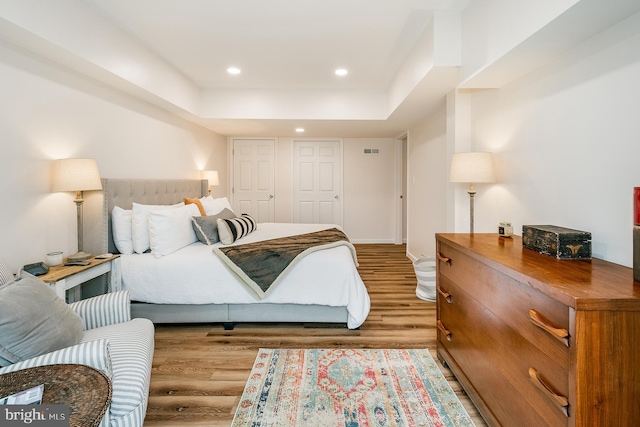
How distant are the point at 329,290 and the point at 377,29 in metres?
2.23

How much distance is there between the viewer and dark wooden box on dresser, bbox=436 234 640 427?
0.92 metres

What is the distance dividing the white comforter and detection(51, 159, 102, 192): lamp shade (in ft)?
2.17

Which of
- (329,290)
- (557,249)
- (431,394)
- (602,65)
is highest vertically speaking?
(602,65)

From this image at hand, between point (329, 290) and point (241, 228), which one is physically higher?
point (241, 228)

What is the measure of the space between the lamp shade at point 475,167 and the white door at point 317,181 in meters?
3.94

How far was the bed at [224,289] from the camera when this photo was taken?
250cm

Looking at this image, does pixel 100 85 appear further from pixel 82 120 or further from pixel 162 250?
pixel 162 250

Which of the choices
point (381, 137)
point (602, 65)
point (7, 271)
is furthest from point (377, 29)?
point (381, 137)

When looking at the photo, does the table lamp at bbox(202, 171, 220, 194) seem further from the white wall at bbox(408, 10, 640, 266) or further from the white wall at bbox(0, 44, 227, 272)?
the white wall at bbox(408, 10, 640, 266)

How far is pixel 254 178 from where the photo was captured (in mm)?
6141

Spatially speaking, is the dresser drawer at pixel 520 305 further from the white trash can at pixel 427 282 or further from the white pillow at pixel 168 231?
the white pillow at pixel 168 231

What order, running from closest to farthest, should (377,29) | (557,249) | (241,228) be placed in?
(557,249), (377,29), (241,228)

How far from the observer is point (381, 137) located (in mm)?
6074

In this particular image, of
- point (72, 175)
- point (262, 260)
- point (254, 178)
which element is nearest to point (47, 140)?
point (72, 175)
